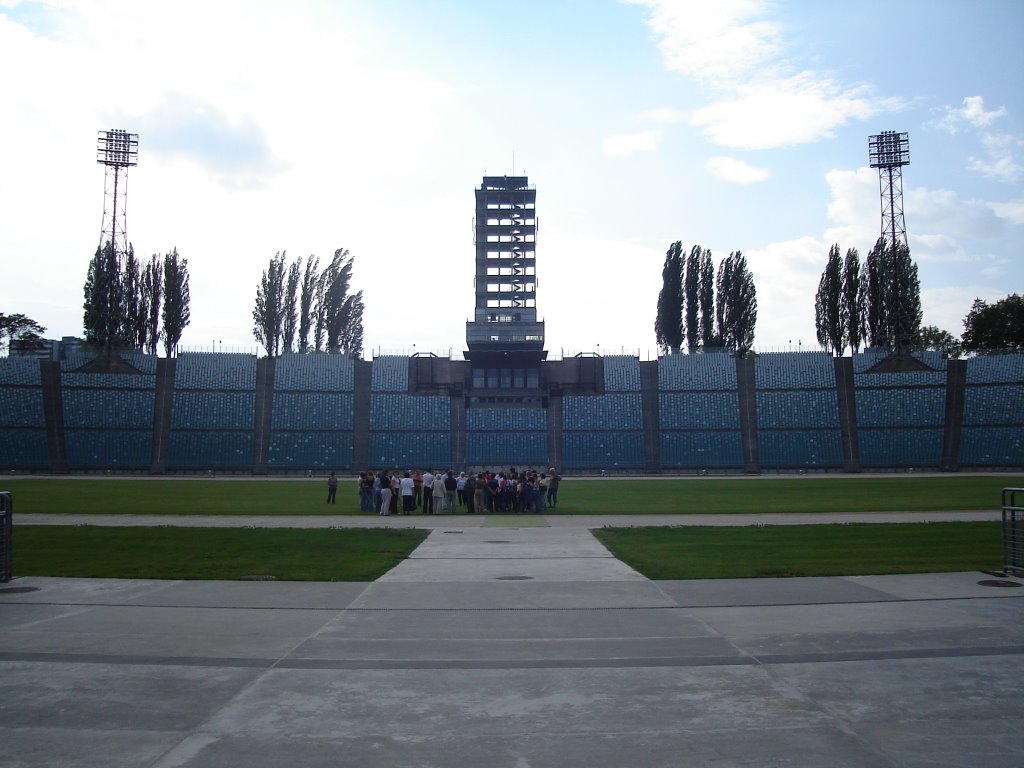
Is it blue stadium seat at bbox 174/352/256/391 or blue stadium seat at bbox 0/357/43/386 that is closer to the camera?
blue stadium seat at bbox 0/357/43/386

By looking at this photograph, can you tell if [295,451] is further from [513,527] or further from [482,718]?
[482,718]

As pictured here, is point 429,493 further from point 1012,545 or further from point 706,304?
point 706,304

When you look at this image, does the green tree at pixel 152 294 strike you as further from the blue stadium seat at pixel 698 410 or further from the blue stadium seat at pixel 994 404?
the blue stadium seat at pixel 994 404

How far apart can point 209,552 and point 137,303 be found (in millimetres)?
74373

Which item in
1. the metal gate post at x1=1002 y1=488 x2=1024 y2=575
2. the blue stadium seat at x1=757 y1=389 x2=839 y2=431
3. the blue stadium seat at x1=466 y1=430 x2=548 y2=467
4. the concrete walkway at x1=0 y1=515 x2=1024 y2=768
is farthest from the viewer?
the blue stadium seat at x1=757 y1=389 x2=839 y2=431

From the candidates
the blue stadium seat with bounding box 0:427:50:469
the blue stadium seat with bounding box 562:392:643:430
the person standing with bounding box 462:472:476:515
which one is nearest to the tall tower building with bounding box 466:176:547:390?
the blue stadium seat with bounding box 562:392:643:430

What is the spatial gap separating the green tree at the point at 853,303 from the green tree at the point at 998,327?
63.7 feet

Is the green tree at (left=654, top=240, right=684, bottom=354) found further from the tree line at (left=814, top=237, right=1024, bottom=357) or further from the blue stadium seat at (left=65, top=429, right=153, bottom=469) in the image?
the blue stadium seat at (left=65, top=429, right=153, bottom=469)

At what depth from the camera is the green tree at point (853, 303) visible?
8619cm

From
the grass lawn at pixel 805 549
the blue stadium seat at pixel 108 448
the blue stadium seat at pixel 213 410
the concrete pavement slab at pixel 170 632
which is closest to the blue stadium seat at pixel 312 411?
the blue stadium seat at pixel 213 410

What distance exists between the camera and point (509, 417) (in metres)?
78.2

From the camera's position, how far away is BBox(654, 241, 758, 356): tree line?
294 ft

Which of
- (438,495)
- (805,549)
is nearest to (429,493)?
(438,495)

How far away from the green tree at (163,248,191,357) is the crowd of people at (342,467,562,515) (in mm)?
60148
